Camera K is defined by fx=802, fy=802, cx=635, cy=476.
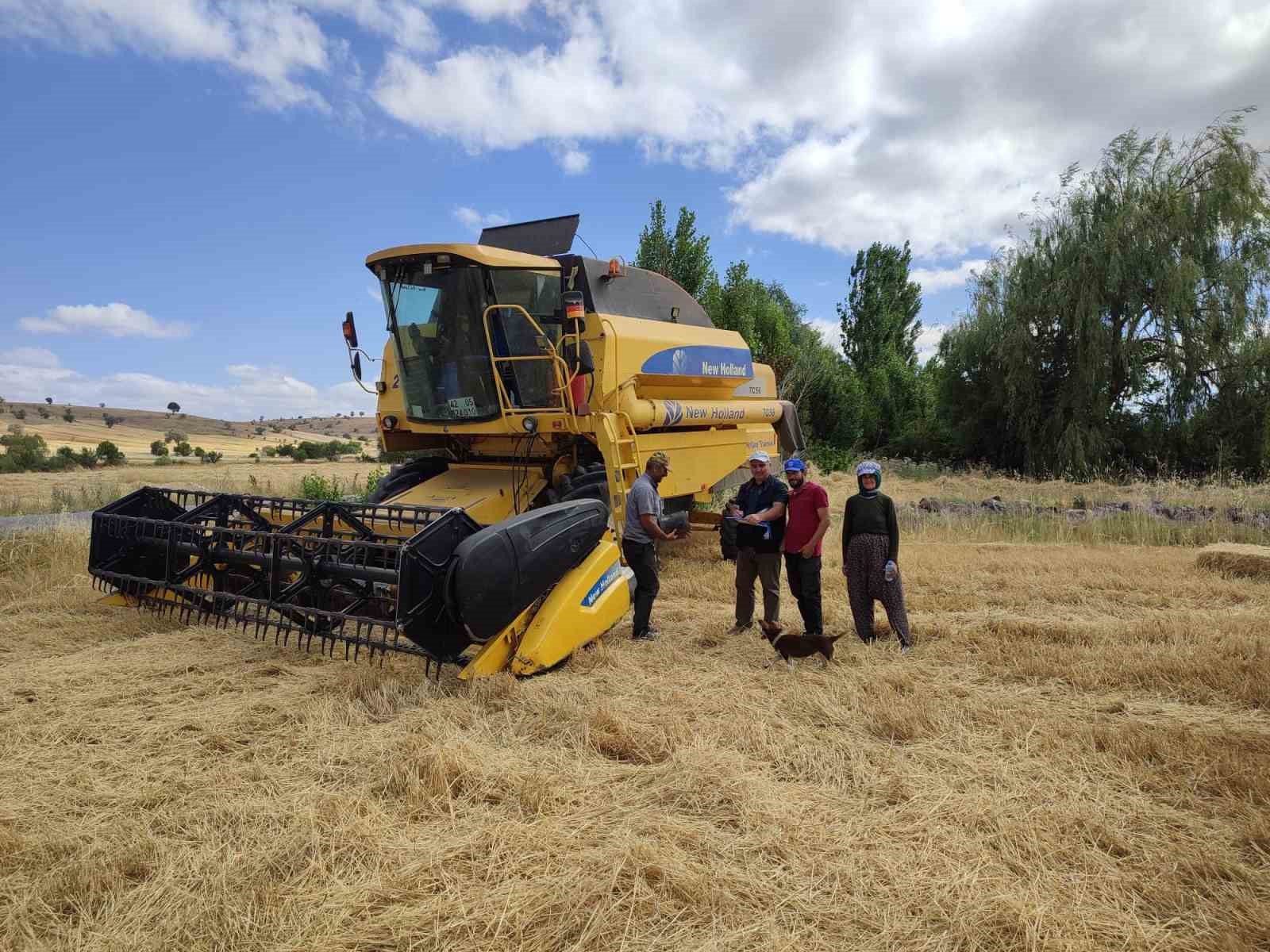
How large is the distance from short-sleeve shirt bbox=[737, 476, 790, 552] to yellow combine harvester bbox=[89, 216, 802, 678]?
39.9 inches

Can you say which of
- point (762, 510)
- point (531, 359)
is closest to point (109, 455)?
point (531, 359)

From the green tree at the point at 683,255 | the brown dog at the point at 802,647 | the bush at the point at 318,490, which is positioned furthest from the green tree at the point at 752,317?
the brown dog at the point at 802,647

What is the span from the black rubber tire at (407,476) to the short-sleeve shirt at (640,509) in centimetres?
270

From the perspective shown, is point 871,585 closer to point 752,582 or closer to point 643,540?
point 752,582

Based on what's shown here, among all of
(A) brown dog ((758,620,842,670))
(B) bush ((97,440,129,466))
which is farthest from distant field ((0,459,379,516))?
(A) brown dog ((758,620,842,670))

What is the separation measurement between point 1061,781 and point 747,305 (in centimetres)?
2233

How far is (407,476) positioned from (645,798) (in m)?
5.32

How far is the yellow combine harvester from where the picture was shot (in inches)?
176

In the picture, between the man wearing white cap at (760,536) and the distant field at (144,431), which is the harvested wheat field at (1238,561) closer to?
the man wearing white cap at (760,536)

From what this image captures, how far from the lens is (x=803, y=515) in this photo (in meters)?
5.54

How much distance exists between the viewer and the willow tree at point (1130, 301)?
1958cm

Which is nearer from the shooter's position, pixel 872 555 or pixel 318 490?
pixel 872 555

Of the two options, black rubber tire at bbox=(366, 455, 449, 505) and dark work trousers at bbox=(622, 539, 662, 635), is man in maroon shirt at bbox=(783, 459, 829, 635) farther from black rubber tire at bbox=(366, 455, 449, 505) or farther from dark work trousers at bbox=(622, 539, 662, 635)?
black rubber tire at bbox=(366, 455, 449, 505)

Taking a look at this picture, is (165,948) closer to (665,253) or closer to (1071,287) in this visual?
(665,253)
